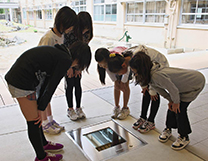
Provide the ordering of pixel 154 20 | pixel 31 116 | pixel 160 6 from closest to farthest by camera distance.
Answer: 1. pixel 31 116
2. pixel 160 6
3. pixel 154 20

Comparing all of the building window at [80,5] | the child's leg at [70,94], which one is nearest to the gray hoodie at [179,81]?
the child's leg at [70,94]

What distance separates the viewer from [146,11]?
960cm

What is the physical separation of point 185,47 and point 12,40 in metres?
8.31

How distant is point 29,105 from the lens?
4.27 ft

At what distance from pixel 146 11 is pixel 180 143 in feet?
29.0

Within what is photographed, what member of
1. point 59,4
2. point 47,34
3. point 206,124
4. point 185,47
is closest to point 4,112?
point 47,34

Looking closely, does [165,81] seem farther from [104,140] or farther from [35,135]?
[35,135]

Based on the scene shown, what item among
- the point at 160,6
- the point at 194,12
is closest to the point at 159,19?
the point at 160,6

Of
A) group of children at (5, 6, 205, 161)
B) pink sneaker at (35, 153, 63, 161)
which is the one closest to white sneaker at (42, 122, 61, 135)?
group of children at (5, 6, 205, 161)

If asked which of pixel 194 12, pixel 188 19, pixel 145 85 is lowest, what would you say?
pixel 145 85

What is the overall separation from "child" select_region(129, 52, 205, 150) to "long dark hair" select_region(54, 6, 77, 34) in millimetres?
594

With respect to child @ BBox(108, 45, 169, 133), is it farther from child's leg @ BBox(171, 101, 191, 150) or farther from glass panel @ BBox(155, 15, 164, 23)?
glass panel @ BBox(155, 15, 164, 23)

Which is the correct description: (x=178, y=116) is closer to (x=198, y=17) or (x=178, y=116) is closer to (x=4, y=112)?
(x=4, y=112)

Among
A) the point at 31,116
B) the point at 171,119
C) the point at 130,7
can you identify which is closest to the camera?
the point at 31,116
